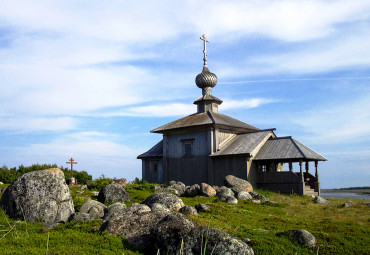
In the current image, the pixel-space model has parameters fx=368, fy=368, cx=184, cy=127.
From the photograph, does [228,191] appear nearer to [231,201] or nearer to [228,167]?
[231,201]

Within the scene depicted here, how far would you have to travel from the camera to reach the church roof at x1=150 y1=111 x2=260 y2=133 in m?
28.6

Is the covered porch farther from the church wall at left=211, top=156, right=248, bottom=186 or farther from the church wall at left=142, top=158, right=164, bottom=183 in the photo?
the church wall at left=142, top=158, right=164, bottom=183

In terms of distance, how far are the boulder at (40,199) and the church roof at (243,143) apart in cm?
1476

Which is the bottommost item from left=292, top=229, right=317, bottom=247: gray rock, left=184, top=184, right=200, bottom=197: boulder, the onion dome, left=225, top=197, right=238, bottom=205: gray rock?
left=292, top=229, right=317, bottom=247: gray rock

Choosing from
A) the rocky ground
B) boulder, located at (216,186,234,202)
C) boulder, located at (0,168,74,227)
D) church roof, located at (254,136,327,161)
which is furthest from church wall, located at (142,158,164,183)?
boulder, located at (0,168,74,227)

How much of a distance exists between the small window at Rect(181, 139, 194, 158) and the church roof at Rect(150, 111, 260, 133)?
137cm

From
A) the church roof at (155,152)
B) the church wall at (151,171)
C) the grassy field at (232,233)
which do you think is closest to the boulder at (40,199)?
the grassy field at (232,233)

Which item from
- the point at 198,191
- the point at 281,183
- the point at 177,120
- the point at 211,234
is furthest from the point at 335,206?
the point at 177,120

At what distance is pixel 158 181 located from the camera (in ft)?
106

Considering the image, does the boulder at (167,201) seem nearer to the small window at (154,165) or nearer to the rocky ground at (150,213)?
the rocky ground at (150,213)

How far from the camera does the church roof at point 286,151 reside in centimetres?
2474

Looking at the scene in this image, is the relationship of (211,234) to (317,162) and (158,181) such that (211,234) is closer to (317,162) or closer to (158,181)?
(317,162)

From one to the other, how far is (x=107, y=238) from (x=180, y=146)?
20.9m

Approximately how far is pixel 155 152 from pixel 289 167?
1267 centimetres
